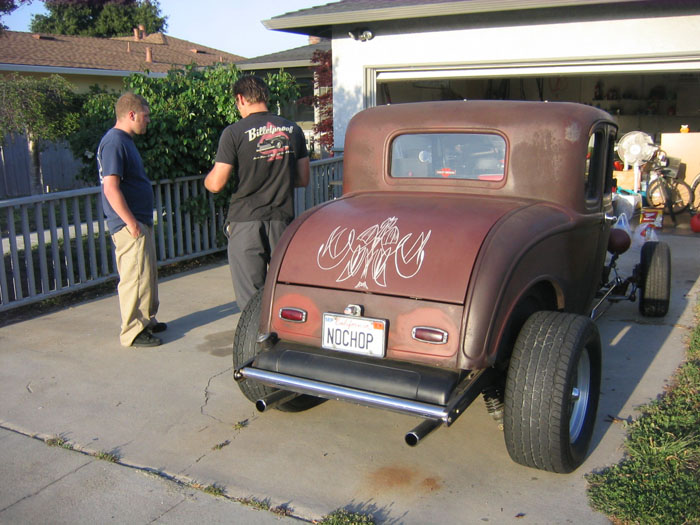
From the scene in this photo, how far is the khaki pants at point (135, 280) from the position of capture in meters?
5.13

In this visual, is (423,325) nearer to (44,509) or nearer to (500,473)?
(500,473)

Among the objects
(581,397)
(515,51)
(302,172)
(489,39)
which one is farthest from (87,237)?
(515,51)

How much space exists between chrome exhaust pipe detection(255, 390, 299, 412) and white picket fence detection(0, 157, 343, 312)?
2689 mm

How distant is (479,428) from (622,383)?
1.28 m

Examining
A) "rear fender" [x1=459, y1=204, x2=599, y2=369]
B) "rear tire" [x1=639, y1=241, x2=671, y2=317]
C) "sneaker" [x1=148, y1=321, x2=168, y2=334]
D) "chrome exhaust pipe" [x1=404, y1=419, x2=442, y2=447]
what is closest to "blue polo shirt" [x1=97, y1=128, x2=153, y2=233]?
"sneaker" [x1=148, y1=321, x2=168, y2=334]

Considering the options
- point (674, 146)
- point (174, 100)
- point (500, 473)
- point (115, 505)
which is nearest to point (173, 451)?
point (115, 505)

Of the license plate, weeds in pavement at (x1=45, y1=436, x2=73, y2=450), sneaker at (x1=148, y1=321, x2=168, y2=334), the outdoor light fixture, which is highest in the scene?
the outdoor light fixture

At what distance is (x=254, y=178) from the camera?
485 cm

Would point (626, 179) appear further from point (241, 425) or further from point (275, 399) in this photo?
point (275, 399)

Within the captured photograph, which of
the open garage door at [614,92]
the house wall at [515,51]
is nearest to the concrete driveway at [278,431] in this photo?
the house wall at [515,51]

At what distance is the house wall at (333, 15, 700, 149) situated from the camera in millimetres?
9102

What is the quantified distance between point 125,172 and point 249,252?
116 cm

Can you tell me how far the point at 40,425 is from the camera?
13.2ft

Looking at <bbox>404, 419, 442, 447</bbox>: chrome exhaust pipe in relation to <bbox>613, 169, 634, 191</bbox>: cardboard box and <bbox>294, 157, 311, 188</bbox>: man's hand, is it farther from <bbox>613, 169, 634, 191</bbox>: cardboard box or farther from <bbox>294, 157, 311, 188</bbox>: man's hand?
<bbox>613, 169, 634, 191</bbox>: cardboard box
